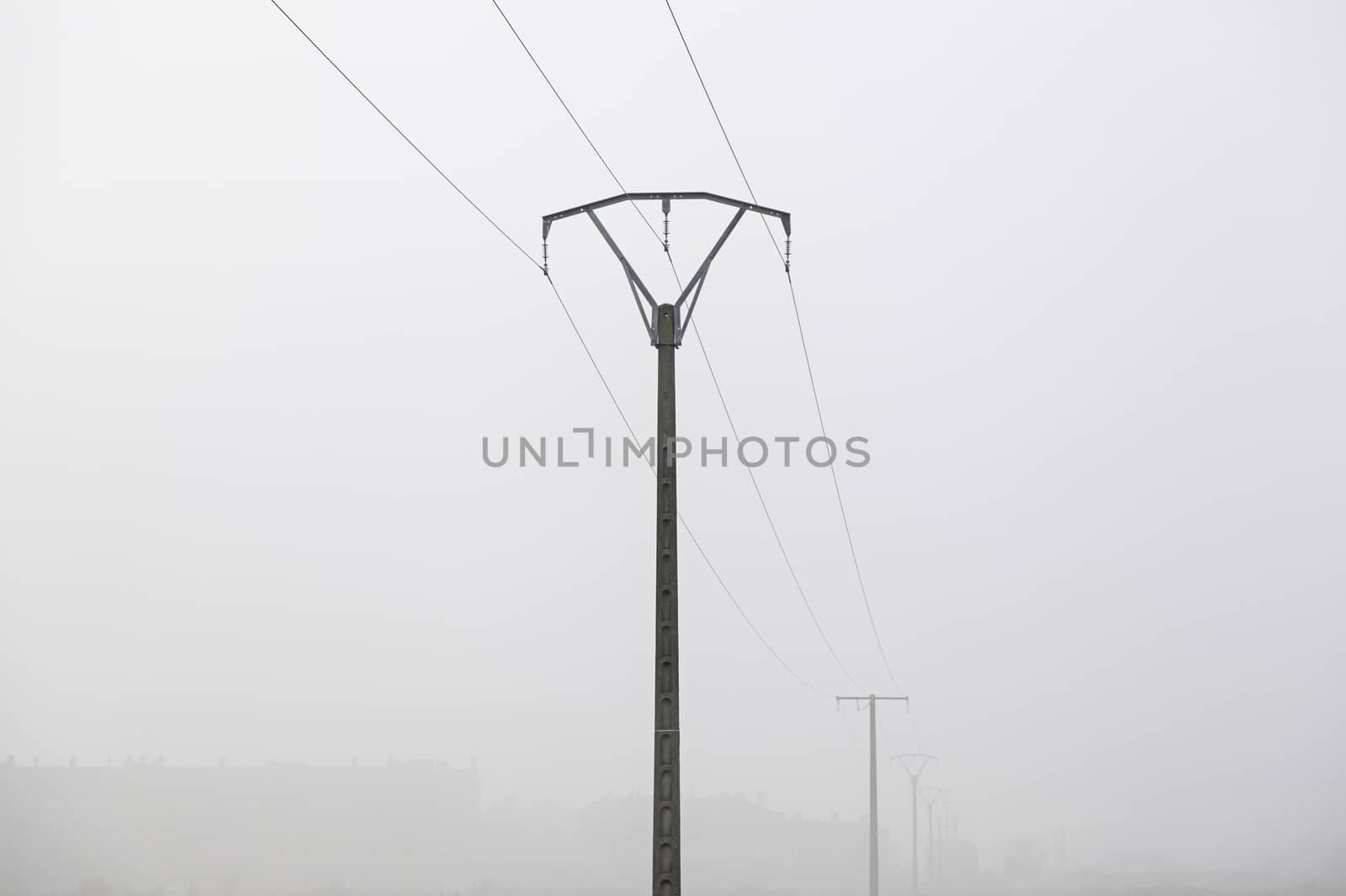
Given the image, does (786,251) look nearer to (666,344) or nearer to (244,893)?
(666,344)

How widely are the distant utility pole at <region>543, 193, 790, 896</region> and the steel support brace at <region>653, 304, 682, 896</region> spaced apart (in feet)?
0.03

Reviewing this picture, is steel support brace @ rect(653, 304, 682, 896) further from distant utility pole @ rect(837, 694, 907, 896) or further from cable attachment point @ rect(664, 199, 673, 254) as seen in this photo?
distant utility pole @ rect(837, 694, 907, 896)

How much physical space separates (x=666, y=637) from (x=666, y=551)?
3.80ft

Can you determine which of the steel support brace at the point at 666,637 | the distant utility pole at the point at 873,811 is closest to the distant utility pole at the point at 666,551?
the steel support brace at the point at 666,637

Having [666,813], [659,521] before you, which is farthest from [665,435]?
[666,813]

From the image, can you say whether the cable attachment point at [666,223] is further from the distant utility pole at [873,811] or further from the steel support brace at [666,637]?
the distant utility pole at [873,811]

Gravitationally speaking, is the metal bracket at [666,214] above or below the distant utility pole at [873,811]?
above

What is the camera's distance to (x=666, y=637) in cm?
1897

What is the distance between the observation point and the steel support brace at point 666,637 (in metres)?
18.1

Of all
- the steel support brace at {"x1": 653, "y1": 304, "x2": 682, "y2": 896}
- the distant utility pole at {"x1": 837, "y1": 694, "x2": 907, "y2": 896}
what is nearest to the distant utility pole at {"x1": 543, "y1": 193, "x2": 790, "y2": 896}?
the steel support brace at {"x1": 653, "y1": 304, "x2": 682, "y2": 896}

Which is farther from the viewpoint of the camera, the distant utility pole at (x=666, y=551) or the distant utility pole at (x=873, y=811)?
the distant utility pole at (x=873, y=811)

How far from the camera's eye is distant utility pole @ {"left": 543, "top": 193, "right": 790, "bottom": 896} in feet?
59.8

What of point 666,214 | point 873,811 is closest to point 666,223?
point 666,214

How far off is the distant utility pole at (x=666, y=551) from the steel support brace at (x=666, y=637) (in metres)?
0.01
